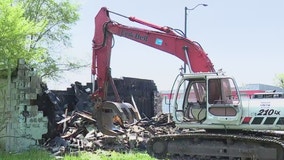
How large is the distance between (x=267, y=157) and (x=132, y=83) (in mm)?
13553

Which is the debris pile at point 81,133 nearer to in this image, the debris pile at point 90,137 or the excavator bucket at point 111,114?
the debris pile at point 90,137

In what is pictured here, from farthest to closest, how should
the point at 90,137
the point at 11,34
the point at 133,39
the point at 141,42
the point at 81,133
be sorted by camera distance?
the point at 81,133
the point at 90,137
the point at 133,39
the point at 141,42
the point at 11,34

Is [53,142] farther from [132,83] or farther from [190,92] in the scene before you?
[132,83]

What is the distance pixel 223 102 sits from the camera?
10188mm

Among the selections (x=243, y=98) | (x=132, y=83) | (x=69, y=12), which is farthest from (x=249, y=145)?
(x=69, y=12)

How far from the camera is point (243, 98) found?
401 inches

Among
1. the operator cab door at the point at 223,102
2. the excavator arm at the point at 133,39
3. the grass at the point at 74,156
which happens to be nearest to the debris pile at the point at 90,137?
the grass at the point at 74,156

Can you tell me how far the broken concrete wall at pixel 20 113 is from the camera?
39.4 ft

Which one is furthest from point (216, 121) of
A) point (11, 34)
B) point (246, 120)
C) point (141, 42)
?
point (11, 34)

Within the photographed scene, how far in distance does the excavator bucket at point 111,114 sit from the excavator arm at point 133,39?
0.07 meters

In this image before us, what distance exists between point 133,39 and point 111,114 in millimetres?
2535

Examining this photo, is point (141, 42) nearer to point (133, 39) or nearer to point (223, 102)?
point (133, 39)

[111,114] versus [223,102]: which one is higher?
[223,102]

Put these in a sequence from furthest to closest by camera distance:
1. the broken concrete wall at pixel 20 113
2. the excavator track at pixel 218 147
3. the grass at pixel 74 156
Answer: the broken concrete wall at pixel 20 113, the grass at pixel 74 156, the excavator track at pixel 218 147
